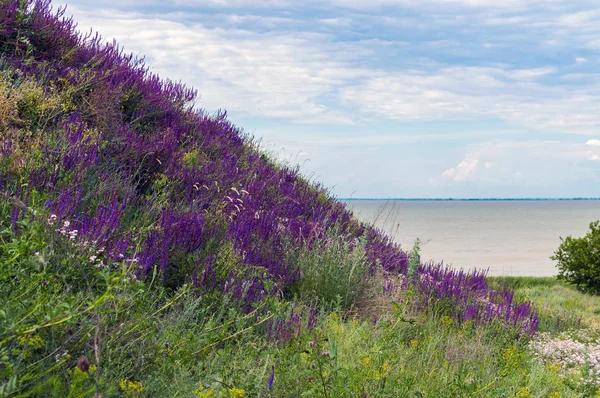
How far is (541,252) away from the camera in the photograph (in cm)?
4397

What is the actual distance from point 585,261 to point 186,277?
12.7m

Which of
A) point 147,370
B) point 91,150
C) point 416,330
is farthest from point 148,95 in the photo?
point 147,370

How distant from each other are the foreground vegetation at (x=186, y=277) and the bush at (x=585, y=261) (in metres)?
6.50

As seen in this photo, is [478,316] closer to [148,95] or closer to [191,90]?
[148,95]

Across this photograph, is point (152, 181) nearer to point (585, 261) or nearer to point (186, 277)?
point (186, 277)

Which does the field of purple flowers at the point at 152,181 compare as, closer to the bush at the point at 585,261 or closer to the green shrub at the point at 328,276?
the green shrub at the point at 328,276

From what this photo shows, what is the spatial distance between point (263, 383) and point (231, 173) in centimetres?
442

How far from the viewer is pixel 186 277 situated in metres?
4.36

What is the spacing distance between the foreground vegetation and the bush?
650cm

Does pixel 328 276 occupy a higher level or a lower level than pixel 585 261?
lower

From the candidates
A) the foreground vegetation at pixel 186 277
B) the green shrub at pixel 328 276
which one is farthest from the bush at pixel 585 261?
the green shrub at pixel 328 276

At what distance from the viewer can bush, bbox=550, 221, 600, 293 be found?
46.0ft

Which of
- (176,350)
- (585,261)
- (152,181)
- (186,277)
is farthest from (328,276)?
(585,261)

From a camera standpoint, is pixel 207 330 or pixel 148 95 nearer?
pixel 207 330
